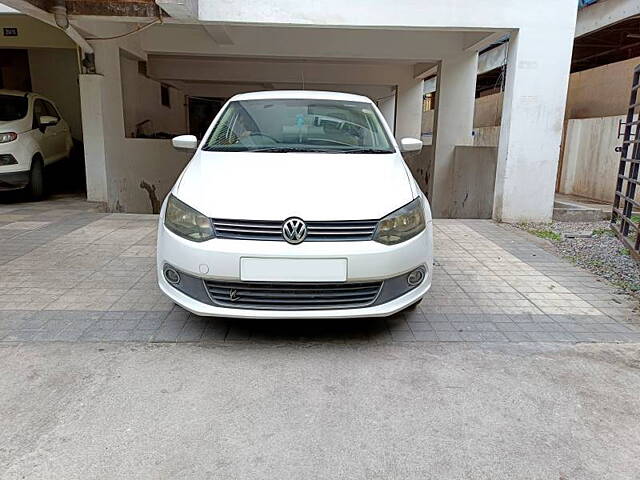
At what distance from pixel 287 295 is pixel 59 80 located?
11.4m

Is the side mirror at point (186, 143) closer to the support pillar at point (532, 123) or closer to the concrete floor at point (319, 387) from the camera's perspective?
the concrete floor at point (319, 387)

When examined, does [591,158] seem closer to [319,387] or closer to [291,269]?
[291,269]

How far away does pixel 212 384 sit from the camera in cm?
292

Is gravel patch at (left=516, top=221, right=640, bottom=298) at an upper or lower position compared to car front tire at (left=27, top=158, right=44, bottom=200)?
lower

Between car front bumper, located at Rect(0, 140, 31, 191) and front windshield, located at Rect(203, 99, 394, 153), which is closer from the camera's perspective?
front windshield, located at Rect(203, 99, 394, 153)

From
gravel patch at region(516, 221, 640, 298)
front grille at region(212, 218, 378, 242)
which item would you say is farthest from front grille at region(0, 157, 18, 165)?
gravel patch at region(516, 221, 640, 298)

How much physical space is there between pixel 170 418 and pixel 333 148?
2384 millimetres

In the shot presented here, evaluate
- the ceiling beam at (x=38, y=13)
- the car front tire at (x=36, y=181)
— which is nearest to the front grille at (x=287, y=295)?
the ceiling beam at (x=38, y=13)

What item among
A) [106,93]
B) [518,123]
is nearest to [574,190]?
[518,123]

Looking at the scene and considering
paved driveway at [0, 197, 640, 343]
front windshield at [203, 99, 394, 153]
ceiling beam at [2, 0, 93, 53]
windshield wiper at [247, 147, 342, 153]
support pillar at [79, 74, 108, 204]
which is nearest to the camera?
paved driveway at [0, 197, 640, 343]

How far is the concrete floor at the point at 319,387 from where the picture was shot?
7.60 ft

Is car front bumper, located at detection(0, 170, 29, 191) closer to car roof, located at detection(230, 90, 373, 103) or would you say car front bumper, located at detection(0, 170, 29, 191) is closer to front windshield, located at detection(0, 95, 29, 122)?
front windshield, located at detection(0, 95, 29, 122)

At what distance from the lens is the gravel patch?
495 cm

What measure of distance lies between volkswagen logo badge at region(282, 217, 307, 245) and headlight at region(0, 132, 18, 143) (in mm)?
6947
